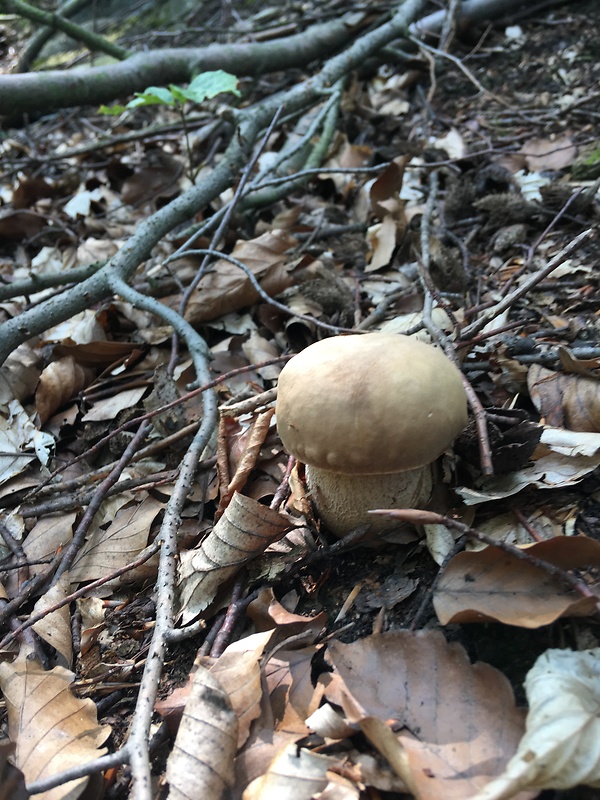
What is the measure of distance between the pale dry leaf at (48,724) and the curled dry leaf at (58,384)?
45.7 inches

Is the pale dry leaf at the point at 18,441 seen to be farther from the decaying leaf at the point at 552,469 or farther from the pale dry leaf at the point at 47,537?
the decaying leaf at the point at 552,469

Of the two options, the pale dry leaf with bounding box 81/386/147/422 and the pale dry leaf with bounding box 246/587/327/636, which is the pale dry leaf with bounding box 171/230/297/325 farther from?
the pale dry leaf with bounding box 246/587/327/636

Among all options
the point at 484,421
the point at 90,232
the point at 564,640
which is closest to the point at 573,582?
the point at 564,640

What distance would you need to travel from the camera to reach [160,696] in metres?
1.31

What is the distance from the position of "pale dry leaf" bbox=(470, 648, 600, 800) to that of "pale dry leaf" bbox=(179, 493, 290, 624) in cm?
71

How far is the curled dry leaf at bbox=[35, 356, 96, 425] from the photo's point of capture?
2293 millimetres

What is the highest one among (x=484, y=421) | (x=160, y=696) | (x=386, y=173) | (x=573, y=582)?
(x=386, y=173)

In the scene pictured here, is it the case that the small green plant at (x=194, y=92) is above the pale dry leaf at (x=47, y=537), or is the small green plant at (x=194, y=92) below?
above

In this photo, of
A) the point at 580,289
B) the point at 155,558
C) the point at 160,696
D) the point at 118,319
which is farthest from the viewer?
the point at 118,319

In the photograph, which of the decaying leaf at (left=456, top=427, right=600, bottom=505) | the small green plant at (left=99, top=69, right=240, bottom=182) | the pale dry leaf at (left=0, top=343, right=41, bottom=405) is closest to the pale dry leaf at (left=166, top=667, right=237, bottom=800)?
the decaying leaf at (left=456, top=427, right=600, bottom=505)

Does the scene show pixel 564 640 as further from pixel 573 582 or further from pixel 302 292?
pixel 302 292

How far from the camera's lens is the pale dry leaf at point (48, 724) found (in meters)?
1.16

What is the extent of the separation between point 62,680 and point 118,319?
176cm

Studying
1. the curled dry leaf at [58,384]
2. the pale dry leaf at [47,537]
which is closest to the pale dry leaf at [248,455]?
the pale dry leaf at [47,537]
